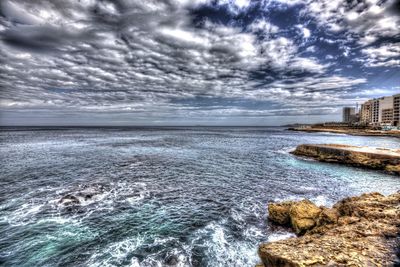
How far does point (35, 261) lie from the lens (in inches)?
417

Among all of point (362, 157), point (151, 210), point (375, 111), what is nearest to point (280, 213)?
point (151, 210)

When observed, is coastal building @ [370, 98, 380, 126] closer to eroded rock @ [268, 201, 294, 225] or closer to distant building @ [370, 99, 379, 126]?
distant building @ [370, 99, 379, 126]

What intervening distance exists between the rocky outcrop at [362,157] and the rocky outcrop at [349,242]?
24667 millimetres

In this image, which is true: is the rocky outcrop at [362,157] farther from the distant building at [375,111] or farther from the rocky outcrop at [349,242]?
the distant building at [375,111]

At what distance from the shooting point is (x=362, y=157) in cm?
3441

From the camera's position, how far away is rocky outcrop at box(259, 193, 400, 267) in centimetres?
Answer: 750

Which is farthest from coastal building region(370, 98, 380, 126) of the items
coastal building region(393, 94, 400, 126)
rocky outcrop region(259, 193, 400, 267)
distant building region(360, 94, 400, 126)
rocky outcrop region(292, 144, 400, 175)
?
rocky outcrop region(259, 193, 400, 267)

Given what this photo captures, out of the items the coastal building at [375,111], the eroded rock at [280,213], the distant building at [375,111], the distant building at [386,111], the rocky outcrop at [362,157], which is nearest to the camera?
the eroded rock at [280,213]

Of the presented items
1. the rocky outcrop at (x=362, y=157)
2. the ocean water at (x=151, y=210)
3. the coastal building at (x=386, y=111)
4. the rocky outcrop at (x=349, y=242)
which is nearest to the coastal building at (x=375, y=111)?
the coastal building at (x=386, y=111)

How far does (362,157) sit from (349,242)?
108 ft

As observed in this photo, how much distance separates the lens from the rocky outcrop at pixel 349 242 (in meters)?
7.50

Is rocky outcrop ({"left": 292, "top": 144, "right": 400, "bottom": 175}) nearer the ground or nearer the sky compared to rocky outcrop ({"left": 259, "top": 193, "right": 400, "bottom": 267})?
nearer the ground

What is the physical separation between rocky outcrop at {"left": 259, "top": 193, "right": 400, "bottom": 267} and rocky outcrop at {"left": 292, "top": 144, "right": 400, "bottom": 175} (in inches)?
971

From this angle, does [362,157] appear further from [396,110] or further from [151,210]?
[396,110]
